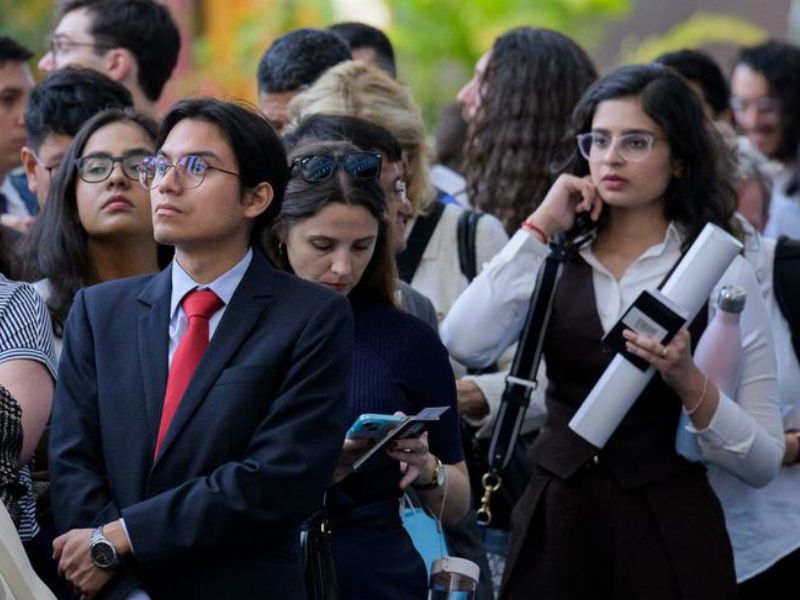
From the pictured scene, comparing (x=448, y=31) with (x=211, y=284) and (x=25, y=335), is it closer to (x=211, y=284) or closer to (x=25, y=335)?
(x=25, y=335)

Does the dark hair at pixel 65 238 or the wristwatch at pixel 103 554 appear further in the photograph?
the dark hair at pixel 65 238

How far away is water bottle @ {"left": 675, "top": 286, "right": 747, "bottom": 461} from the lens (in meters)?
5.82

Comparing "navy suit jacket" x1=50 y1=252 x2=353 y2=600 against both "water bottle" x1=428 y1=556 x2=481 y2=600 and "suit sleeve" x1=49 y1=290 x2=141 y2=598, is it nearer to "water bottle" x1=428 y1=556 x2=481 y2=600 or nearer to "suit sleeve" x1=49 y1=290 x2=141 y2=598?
"suit sleeve" x1=49 y1=290 x2=141 y2=598

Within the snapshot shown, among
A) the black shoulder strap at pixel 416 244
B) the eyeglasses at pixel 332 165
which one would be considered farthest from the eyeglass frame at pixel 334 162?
the black shoulder strap at pixel 416 244

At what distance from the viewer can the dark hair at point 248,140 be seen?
15.3 ft

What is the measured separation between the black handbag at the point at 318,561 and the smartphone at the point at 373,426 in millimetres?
254

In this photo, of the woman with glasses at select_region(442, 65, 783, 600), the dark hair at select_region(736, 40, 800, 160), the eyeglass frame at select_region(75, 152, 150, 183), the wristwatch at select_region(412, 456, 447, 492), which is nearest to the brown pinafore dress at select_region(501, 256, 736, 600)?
the woman with glasses at select_region(442, 65, 783, 600)

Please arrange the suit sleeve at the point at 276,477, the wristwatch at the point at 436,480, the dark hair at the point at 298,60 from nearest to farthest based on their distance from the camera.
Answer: the suit sleeve at the point at 276,477, the wristwatch at the point at 436,480, the dark hair at the point at 298,60

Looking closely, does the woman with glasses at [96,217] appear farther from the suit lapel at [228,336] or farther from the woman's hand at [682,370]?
the woman's hand at [682,370]

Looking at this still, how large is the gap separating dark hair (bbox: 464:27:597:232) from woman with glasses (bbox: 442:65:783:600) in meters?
1.02

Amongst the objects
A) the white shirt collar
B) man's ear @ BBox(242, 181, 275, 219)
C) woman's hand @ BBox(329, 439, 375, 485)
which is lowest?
woman's hand @ BBox(329, 439, 375, 485)

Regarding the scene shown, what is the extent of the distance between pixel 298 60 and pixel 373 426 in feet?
10.4

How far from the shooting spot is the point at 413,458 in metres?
4.88

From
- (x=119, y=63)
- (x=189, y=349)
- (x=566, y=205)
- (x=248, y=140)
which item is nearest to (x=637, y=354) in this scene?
(x=566, y=205)
